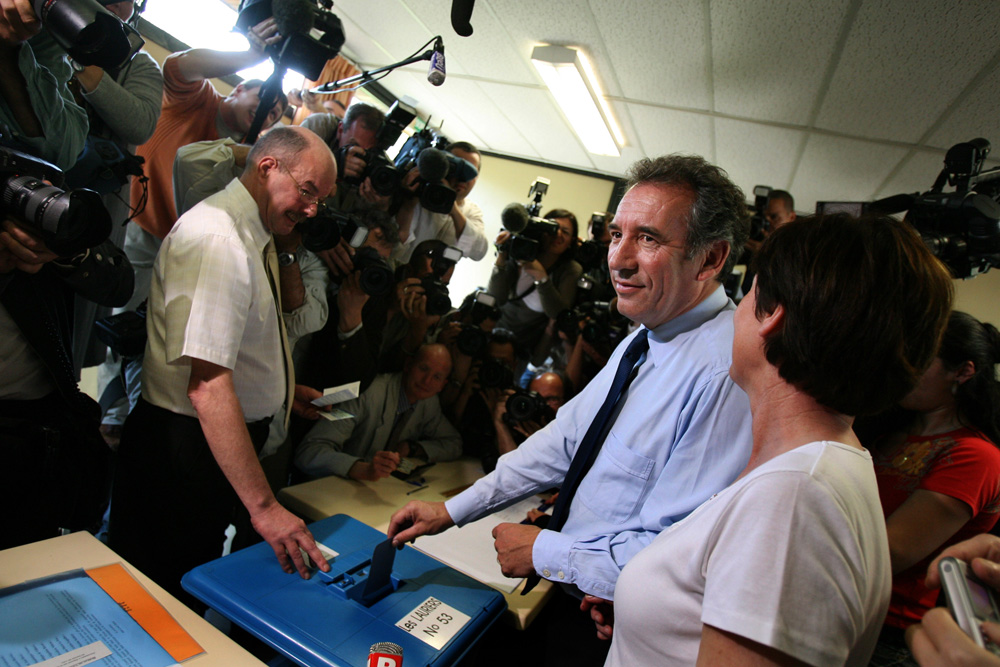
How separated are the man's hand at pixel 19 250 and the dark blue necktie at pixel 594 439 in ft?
3.78

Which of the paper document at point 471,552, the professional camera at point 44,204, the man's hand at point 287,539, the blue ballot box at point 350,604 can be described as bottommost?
the paper document at point 471,552

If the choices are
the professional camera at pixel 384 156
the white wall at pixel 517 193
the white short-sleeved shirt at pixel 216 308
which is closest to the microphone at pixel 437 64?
the professional camera at pixel 384 156

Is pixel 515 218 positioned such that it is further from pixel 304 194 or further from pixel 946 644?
pixel 946 644

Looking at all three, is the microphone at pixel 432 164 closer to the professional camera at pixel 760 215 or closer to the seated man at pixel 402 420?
the seated man at pixel 402 420

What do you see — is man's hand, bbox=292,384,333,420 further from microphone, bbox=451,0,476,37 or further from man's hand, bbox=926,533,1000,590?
man's hand, bbox=926,533,1000,590

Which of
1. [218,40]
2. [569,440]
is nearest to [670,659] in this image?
[569,440]

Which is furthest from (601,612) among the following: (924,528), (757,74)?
(757,74)

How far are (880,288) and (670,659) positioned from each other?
0.55 m

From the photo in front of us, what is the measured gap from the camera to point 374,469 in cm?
199

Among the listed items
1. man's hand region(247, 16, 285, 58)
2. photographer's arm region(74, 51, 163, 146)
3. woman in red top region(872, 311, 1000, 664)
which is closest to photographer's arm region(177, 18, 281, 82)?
man's hand region(247, 16, 285, 58)

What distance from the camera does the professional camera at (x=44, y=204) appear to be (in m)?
0.89

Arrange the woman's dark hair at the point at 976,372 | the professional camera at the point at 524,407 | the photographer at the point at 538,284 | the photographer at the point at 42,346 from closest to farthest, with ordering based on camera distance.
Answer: the photographer at the point at 42,346 → the woman's dark hair at the point at 976,372 → the professional camera at the point at 524,407 → the photographer at the point at 538,284

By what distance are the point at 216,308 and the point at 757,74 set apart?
9.42ft

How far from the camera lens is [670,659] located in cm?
69
